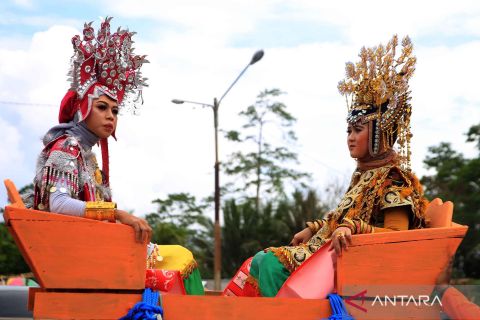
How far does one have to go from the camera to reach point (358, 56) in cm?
453

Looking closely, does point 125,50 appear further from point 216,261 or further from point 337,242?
point 216,261

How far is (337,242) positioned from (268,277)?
0.61 m

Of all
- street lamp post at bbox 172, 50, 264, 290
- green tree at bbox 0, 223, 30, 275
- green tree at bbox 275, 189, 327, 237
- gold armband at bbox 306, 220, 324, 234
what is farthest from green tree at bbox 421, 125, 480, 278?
gold armband at bbox 306, 220, 324, 234

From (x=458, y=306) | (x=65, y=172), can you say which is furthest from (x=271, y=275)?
(x=65, y=172)

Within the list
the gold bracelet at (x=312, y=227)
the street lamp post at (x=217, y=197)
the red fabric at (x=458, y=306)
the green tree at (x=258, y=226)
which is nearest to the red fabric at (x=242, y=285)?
the gold bracelet at (x=312, y=227)

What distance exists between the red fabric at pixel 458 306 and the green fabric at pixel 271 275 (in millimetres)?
866

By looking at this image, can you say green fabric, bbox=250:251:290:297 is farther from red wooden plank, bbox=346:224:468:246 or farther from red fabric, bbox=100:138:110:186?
red fabric, bbox=100:138:110:186

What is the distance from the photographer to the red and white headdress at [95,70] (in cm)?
414

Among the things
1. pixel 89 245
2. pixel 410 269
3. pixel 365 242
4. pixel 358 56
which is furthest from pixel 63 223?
pixel 358 56

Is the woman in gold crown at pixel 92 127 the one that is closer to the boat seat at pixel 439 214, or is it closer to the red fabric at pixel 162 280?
the red fabric at pixel 162 280

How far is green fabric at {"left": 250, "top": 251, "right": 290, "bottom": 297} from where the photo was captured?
12.4 ft

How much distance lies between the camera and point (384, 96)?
4277 millimetres

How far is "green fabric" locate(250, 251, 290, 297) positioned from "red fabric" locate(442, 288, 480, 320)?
866mm

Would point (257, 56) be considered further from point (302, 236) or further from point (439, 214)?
point (439, 214)
